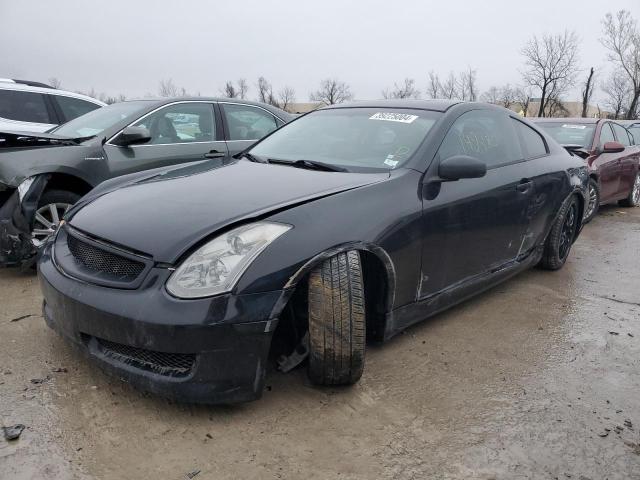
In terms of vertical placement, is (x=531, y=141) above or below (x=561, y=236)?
above

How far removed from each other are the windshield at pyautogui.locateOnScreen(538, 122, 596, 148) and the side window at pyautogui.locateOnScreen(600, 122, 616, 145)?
0.18 metres

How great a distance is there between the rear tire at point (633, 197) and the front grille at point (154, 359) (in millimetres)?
8379

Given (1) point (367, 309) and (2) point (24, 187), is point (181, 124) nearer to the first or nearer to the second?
(2) point (24, 187)

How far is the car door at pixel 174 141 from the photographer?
438 centimetres

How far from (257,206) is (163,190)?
641 millimetres

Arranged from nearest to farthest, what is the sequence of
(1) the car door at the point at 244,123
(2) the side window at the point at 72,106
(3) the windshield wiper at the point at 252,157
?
1. (3) the windshield wiper at the point at 252,157
2. (1) the car door at the point at 244,123
3. (2) the side window at the point at 72,106

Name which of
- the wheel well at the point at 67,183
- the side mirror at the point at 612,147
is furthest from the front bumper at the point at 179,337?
the side mirror at the point at 612,147

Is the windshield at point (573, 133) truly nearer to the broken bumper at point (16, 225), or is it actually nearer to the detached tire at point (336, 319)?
the detached tire at point (336, 319)

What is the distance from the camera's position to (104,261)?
7.47ft

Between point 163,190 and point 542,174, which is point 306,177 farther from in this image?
point 542,174

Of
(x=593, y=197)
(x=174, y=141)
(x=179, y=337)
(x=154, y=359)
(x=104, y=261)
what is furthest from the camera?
(x=593, y=197)

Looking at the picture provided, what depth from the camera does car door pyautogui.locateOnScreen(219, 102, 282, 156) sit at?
5149mm

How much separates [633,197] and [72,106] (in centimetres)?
867

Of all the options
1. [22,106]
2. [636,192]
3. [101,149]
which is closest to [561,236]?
[101,149]
